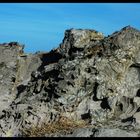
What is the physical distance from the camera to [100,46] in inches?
782

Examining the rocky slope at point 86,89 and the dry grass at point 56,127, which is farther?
the rocky slope at point 86,89

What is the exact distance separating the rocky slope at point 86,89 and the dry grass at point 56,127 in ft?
0.83

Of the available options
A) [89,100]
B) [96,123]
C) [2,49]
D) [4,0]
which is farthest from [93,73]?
[4,0]

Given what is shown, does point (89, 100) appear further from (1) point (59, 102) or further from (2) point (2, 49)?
(2) point (2, 49)

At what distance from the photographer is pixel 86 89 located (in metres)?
18.9

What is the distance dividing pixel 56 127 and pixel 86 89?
2.58 m

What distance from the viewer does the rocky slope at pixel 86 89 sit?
1795 cm

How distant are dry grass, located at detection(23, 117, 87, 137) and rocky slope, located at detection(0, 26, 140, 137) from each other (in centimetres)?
25

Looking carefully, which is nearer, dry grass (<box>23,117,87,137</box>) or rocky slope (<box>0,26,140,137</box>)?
dry grass (<box>23,117,87,137</box>)

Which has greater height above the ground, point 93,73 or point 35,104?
point 93,73

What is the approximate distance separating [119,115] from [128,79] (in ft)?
7.05

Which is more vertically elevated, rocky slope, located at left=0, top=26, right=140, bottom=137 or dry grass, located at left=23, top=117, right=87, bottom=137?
rocky slope, located at left=0, top=26, right=140, bottom=137

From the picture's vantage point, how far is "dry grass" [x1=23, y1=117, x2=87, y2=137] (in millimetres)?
16875

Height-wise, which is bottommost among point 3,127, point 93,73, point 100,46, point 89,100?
point 3,127
